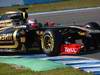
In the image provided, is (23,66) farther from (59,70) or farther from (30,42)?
(30,42)

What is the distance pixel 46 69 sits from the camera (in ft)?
33.4

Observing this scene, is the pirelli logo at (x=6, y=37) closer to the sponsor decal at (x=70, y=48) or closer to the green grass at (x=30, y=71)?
the sponsor decal at (x=70, y=48)

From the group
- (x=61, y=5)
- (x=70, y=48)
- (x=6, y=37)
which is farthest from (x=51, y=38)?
(x=61, y=5)

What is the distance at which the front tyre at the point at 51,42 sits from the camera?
12477 millimetres

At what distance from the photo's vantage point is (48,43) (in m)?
12.8

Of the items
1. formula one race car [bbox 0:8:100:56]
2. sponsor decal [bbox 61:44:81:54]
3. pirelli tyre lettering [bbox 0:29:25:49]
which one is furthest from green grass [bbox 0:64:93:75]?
pirelli tyre lettering [bbox 0:29:25:49]

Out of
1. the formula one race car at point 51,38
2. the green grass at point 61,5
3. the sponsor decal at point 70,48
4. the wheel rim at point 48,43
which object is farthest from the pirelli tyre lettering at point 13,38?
the green grass at point 61,5

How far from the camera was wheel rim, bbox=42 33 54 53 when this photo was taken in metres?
12.5

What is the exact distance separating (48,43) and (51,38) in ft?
0.99

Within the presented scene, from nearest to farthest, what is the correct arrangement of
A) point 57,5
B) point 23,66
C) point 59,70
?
point 59,70, point 23,66, point 57,5

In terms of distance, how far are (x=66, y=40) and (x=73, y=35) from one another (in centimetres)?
27

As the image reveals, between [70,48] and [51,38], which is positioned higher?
[51,38]

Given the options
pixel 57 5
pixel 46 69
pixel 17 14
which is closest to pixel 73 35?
pixel 46 69

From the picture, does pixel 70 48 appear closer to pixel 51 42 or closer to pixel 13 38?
pixel 51 42
